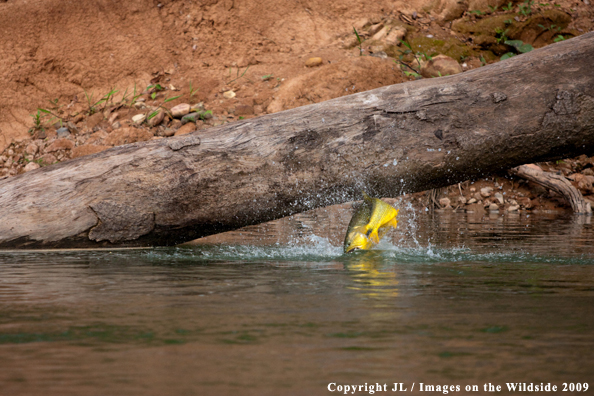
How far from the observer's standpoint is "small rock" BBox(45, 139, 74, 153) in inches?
413

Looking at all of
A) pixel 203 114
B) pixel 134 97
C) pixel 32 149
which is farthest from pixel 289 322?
pixel 134 97

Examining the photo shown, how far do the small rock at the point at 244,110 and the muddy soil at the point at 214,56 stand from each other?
26 mm

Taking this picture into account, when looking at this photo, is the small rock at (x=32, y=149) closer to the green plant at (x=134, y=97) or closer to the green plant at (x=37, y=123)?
the green plant at (x=37, y=123)

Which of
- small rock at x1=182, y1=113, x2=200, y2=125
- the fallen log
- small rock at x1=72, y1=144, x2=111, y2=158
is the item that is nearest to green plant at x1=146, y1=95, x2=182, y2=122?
small rock at x1=182, y1=113, x2=200, y2=125

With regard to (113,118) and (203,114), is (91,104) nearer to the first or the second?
(113,118)

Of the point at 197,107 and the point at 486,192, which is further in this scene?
the point at 197,107

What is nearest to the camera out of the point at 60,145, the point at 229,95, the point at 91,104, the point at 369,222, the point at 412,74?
the point at 369,222

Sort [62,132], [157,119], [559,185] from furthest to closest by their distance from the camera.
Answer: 1. [62,132]
2. [157,119]
3. [559,185]

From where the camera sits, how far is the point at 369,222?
A: 4.21 meters

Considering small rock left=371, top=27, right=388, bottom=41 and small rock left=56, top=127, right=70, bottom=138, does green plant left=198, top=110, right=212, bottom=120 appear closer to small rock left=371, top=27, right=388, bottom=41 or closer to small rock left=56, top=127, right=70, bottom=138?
small rock left=56, top=127, right=70, bottom=138

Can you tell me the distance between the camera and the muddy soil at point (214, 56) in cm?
1066

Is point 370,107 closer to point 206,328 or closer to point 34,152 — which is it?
point 206,328

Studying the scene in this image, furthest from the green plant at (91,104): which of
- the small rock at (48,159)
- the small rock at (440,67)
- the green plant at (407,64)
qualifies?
the small rock at (440,67)

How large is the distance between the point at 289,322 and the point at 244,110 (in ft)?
29.6
